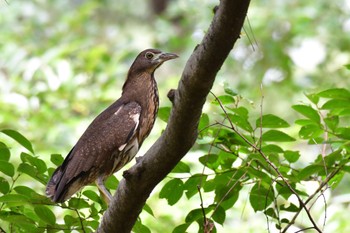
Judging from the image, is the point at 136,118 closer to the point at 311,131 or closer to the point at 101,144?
the point at 101,144

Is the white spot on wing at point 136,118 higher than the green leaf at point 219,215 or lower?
higher

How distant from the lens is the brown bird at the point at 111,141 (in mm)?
4309

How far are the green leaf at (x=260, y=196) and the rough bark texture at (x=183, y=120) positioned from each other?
25.0 inches

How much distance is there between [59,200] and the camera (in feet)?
12.8

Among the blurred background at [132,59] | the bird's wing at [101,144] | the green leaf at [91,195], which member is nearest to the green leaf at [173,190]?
the green leaf at [91,195]

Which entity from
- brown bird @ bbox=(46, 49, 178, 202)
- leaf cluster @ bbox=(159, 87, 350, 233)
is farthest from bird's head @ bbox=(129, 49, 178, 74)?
leaf cluster @ bbox=(159, 87, 350, 233)

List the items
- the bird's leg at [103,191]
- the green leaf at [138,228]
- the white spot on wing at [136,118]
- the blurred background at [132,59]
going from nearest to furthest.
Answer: the green leaf at [138,228], the bird's leg at [103,191], the white spot on wing at [136,118], the blurred background at [132,59]

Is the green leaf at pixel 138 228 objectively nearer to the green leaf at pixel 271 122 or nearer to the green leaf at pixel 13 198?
the green leaf at pixel 13 198

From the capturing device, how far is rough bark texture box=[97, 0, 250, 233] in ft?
8.18

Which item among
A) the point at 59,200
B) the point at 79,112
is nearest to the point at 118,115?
the point at 59,200

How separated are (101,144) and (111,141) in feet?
0.19

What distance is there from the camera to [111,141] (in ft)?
14.9

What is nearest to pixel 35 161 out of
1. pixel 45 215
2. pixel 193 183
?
pixel 45 215

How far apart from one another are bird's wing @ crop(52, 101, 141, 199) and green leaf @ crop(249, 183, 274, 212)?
3.56 ft
